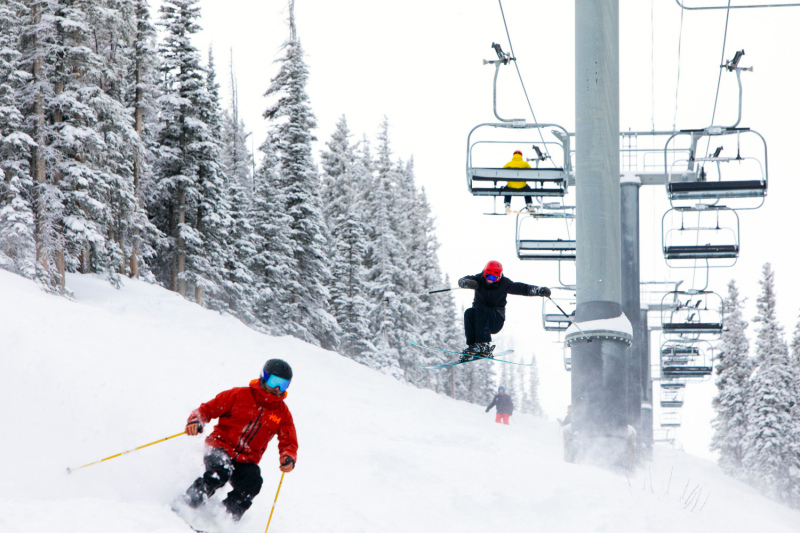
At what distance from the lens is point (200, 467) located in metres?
7.52

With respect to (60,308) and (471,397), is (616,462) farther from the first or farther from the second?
(471,397)

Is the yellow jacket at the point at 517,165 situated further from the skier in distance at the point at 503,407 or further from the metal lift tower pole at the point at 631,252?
the skier in distance at the point at 503,407

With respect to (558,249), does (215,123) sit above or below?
above

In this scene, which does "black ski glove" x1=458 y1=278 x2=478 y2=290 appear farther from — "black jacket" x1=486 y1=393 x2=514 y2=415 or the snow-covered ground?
"black jacket" x1=486 y1=393 x2=514 y2=415

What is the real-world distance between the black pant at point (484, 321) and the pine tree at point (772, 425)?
33.8 metres

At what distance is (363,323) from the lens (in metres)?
42.8

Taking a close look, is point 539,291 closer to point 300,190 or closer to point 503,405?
point 503,405

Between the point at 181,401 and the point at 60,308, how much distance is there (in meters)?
4.14

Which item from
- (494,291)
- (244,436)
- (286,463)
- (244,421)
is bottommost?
(286,463)

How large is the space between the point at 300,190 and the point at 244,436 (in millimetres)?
30531

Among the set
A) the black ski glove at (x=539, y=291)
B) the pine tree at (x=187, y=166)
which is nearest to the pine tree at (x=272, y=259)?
the pine tree at (x=187, y=166)

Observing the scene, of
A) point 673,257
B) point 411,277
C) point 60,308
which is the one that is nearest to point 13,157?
point 60,308

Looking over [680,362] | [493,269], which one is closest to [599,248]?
[493,269]

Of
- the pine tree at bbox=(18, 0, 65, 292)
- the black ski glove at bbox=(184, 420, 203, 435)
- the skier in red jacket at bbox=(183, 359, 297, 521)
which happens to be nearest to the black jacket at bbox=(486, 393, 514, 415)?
the pine tree at bbox=(18, 0, 65, 292)
